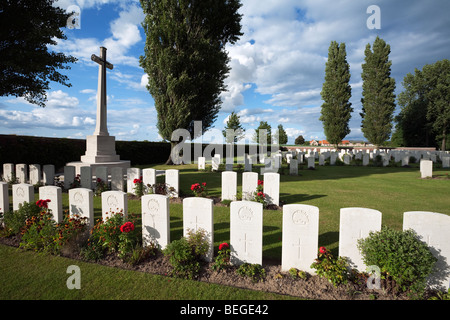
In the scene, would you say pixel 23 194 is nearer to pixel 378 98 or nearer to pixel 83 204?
pixel 83 204

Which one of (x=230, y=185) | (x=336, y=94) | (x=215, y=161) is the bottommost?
(x=230, y=185)

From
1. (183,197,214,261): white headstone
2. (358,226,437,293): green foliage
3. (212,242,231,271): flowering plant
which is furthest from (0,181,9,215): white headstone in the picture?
(358,226,437,293): green foliage

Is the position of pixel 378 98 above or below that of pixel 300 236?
above

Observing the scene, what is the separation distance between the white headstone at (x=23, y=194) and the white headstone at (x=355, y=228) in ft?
22.0

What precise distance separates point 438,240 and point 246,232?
2718mm

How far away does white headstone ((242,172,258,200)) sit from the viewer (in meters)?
7.54

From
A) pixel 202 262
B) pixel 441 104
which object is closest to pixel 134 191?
pixel 202 262

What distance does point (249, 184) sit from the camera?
7.61 m

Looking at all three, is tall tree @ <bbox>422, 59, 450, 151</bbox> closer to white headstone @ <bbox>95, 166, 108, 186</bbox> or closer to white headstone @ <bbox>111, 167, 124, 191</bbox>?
white headstone @ <bbox>111, 167, 124, 191</bbox>


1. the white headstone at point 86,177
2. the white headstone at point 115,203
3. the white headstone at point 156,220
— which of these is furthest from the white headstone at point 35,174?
the white headstone at point 156,220

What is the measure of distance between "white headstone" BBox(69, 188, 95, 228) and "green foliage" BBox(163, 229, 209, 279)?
215 cm

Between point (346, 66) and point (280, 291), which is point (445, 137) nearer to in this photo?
point (346, 66)

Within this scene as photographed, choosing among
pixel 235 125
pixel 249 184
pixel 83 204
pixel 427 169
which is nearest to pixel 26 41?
pixel 83 204

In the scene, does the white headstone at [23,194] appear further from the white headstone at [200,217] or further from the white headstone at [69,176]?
the white headstone at [69,176]
